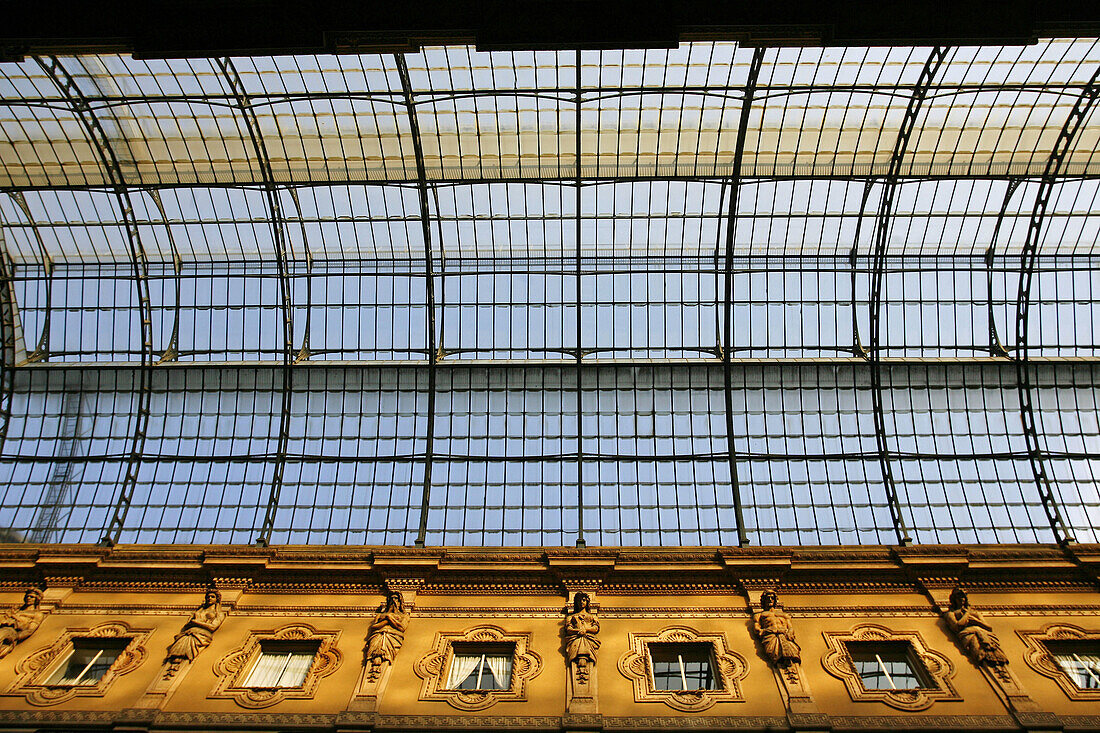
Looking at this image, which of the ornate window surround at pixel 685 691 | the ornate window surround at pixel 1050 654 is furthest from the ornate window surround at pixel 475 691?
the ornate window surround at pixel 1050 654

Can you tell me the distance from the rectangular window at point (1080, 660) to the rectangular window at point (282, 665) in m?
15.2

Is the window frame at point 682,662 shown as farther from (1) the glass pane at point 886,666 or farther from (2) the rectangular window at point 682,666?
(1) the glass pane at point 886,666

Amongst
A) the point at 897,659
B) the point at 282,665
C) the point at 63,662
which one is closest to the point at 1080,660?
the point at 897,659

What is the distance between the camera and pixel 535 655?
17.0 meters

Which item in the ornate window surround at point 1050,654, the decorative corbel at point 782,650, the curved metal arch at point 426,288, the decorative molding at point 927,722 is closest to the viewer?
the decorative molding at point 927,722

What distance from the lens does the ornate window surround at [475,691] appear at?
1591 cm

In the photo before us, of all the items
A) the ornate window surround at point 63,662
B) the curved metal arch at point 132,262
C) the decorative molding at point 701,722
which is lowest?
the decorative molding at point 701,722

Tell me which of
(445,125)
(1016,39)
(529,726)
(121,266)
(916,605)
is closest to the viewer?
(1016,39)

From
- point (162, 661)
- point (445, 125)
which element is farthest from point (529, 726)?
point (445, 125)

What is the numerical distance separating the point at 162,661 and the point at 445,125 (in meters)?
14.5

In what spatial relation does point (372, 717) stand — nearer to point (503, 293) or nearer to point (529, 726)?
point (529, 726)

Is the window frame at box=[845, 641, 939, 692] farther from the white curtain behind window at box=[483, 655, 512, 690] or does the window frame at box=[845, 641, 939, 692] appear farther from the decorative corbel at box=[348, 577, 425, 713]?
the decorative corbel at box=[348, 577, 425, 713]

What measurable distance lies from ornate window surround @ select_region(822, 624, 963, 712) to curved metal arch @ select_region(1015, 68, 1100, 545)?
647 centimetres

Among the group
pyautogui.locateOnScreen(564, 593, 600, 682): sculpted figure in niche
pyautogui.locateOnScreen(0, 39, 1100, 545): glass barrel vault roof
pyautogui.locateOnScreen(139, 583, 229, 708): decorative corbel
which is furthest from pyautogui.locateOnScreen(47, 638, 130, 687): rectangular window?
pyautogui.locateOnScreen(564, 593, 600, 682): sculpted figure in niche
